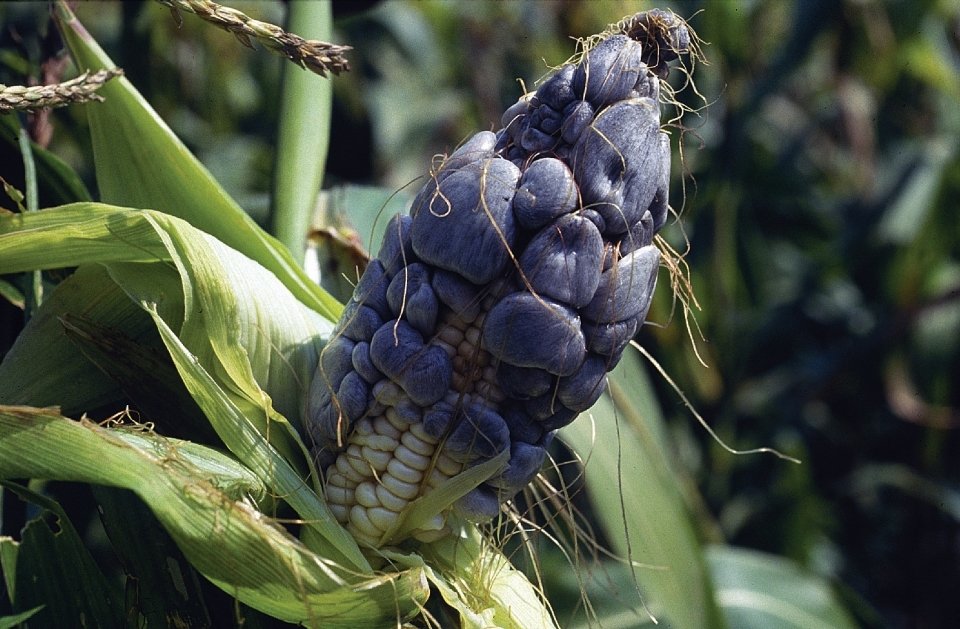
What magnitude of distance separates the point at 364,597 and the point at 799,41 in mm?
2062

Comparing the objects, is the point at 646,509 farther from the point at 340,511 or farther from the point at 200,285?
the point at 200,285

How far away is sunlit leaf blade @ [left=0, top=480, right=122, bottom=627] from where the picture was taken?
0.69 meters

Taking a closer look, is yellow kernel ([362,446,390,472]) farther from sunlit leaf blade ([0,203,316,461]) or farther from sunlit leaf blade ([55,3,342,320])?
sunlit leaf blade ([55,3,342,320])

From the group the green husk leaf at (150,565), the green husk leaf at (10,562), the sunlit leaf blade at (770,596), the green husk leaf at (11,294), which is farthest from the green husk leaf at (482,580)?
the sunlit leaf blade at (770,596)

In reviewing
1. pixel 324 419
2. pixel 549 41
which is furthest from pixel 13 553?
pixel 549 41

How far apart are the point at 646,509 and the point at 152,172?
67cm

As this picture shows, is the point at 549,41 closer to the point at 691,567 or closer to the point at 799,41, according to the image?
the point at 799,41

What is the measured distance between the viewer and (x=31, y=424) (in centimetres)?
58

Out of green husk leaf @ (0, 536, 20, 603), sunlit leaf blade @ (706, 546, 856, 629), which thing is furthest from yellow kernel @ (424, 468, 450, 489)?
sunlit leaf blade @ (706, 546, 856, 629)

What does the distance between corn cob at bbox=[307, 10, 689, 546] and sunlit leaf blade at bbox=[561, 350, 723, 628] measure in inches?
16.0

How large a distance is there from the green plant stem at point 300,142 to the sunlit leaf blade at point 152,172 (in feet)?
0.54

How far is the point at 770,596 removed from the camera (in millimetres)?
1697

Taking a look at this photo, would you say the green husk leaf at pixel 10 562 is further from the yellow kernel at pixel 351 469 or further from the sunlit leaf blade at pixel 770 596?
the sunlit leaf blade at pixel 770 596

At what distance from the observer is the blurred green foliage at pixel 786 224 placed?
2414mm
